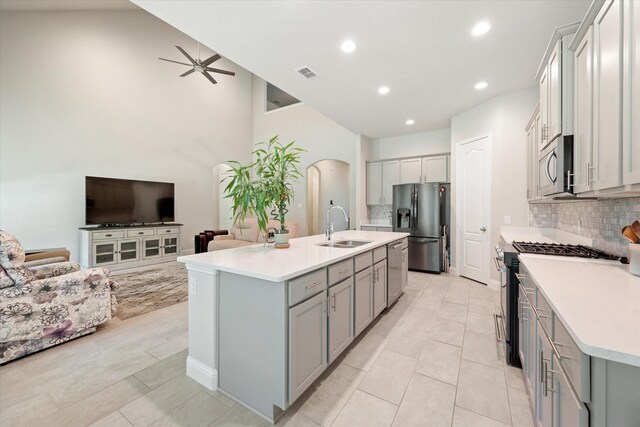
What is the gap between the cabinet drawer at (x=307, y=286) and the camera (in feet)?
4.86

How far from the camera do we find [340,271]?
6.46ft

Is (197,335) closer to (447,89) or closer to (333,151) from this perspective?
(447,89)

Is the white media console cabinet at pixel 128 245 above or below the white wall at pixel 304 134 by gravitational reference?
below

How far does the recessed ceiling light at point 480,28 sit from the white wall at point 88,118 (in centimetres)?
628

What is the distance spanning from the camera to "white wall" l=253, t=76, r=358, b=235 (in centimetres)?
650

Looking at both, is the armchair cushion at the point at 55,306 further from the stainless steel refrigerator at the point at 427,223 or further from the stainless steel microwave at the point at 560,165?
the stainless steel refrigerator at the point at 427,223

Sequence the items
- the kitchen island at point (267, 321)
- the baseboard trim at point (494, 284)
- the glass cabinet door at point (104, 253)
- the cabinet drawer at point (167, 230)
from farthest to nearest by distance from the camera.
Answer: the cabinet drawer at point (167, 230) < the glass cabinet door at point (104, 253) < the baseboard trim at point (494, 284) < the kitchen island at point (267, 321)

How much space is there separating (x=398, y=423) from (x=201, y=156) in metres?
6.99

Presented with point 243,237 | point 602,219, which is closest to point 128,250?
point 243,237

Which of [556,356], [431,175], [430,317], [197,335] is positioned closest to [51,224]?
[197,335]

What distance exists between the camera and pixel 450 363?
2.07 metres

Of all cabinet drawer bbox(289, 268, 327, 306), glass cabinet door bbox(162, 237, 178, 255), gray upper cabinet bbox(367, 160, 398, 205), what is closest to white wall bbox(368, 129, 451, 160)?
gray upper cabinet bbox(367, 160, 398, 205)

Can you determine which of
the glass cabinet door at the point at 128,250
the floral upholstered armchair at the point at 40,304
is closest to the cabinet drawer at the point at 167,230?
the glass cabinet door at the point at 128,250

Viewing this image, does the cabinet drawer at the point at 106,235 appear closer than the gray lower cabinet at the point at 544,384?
No
